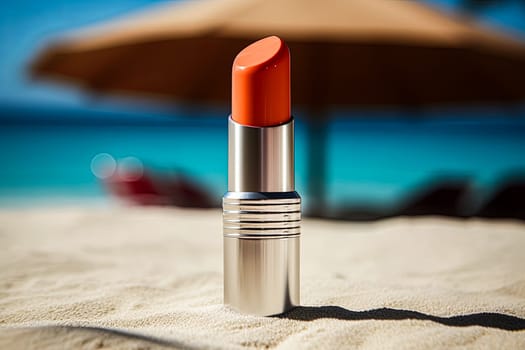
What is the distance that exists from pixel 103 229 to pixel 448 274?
2.24 metres

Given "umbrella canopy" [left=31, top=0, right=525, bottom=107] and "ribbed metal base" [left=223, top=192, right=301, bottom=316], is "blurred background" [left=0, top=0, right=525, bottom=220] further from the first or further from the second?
"ribbed metal base" [left=223, top=192, right=301, bottom=316]

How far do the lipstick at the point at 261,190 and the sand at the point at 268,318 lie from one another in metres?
0.10

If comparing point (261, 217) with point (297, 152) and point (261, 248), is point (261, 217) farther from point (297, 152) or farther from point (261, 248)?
point (297, 152)

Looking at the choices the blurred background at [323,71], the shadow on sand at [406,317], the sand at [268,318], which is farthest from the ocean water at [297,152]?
the shadow on sand at [406,317]

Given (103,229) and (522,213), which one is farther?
(522,213)

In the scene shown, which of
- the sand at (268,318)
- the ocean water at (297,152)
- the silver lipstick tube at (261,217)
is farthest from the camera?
the ocean water at (297,152)

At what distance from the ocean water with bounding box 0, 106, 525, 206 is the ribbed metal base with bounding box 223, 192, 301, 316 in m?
5.08

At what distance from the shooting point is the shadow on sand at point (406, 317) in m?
1.75

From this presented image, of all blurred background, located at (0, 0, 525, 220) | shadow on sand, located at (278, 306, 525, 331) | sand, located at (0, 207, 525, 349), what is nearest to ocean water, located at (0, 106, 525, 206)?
blurred background, located at (0, 0, 525, 220)

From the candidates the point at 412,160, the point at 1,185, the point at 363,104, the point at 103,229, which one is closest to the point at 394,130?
the point at 412,160

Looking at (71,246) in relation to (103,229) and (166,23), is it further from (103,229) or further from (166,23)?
(166,23)

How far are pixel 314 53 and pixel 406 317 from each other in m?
3.64

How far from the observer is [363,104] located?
21.0 feet

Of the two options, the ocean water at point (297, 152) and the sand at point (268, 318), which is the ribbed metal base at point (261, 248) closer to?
the sand at point (268, 318)
